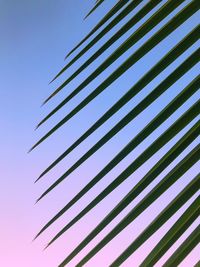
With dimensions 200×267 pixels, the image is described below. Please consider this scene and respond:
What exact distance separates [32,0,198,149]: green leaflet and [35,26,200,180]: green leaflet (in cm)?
4

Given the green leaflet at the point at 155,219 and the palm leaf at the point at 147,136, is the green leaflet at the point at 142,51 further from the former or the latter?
the green leaflet at the point at 155,219

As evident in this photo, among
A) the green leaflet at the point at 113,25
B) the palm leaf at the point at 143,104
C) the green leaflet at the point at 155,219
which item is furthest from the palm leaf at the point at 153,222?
the green leaflet at the point at 113,25

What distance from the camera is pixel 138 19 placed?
908 mm

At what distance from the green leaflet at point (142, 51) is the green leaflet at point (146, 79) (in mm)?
40

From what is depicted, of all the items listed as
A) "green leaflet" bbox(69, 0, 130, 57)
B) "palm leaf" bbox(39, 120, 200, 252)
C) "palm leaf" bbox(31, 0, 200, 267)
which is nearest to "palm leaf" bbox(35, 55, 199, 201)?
"palm leaf" bbox(31, 0, 200, 267)

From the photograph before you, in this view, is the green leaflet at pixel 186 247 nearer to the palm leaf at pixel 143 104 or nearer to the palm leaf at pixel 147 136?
the palm leaf at pixel 147 136

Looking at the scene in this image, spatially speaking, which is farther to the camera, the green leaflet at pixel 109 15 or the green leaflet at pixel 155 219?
the green leaflet at pixel 109 15

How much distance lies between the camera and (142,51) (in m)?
0.90

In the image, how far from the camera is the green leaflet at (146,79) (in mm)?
851

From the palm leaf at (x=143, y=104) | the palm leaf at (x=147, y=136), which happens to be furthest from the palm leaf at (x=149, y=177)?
the palm leaf at (x=143, y=104)

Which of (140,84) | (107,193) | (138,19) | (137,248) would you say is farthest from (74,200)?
(138,19)

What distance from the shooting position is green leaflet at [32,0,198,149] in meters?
0.86

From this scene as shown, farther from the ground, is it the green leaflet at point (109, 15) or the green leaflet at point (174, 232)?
the green leaflet at point (109, 15)

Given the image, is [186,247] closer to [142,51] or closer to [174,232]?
[174,232]
